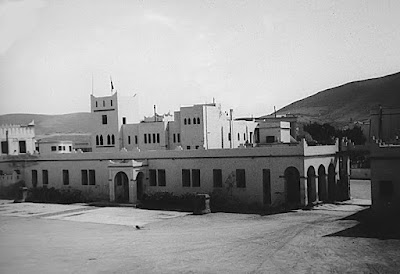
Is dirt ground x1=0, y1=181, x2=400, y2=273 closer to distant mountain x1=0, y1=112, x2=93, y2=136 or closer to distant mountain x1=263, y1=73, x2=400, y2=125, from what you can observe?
distant mountain x1=263, y1=73, x2=400, y2=125

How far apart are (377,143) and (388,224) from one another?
5279 millimetres

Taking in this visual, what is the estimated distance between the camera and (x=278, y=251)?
818 inches

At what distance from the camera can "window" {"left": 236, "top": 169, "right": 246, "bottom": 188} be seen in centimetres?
3459

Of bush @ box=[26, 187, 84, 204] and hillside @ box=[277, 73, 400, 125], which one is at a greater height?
hillside @ box=[277, 73, 400, 125]

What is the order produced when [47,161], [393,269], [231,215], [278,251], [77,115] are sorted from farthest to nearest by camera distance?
[77,115] → [47,161] → [231,215] → [278,251] → [393,269]

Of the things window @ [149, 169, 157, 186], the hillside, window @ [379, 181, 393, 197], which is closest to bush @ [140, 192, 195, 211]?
window @ [149, 169, 157, 186]

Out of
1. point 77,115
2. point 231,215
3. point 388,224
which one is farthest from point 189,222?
point 77,115

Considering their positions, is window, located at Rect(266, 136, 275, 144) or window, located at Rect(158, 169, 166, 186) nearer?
window, located at Rect(158, 169, 166, 186)

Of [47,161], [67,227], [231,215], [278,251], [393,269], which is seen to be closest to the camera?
[393,269]

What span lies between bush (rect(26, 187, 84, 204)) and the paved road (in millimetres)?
9001

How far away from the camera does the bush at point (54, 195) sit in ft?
137

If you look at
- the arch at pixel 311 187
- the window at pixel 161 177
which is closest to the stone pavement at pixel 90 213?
the window at pixel 161 177

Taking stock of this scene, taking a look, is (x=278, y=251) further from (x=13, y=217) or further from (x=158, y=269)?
(x=13, y=217)

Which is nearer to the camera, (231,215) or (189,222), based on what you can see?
(189,222)
